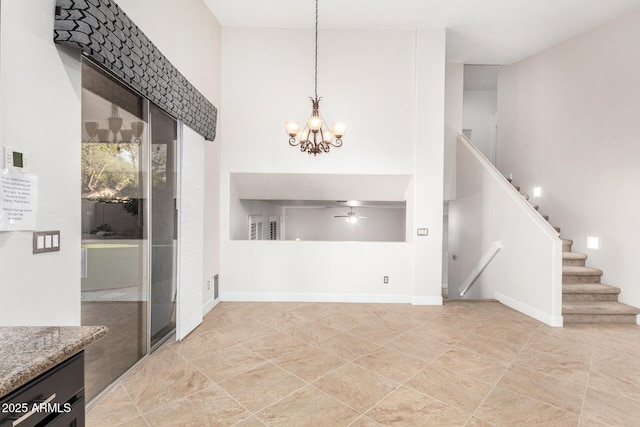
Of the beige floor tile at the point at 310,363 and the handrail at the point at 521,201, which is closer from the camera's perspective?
the beige floor tile at the point at 310,363

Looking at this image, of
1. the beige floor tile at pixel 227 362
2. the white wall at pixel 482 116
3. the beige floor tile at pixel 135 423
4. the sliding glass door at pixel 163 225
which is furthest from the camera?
the white wall at pixel 482 116

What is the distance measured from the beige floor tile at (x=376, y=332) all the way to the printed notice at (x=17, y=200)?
3.04 metres

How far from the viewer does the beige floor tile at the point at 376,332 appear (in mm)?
3410

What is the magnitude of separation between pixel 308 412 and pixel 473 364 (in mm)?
1666

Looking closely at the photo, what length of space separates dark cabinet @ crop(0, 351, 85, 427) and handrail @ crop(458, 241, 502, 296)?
17.3ft

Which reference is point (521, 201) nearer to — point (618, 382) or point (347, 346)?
point (618, 382)

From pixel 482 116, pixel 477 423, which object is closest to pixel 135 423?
pixel 477 423

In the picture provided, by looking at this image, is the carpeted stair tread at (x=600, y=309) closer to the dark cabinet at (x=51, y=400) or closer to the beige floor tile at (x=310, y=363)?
the beige floor tile at (x=310, y=363)

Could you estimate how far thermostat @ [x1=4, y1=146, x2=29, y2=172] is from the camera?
1.52 meters

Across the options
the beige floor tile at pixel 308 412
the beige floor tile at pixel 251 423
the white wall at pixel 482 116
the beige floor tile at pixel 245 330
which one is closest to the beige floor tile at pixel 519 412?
the beige floor tile at pixel 308 412

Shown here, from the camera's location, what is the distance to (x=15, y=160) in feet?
5.12

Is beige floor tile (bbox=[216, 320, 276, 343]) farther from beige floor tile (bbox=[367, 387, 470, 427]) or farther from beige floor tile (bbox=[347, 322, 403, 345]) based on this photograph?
beige floor tile (bbox=[367, 387, 470, 427])

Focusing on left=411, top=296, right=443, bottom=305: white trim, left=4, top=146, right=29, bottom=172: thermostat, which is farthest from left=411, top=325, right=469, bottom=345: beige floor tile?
left=4, top=146, right=29, bottom=172: thermostat

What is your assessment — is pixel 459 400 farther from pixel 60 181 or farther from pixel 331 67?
pixel 331 67
